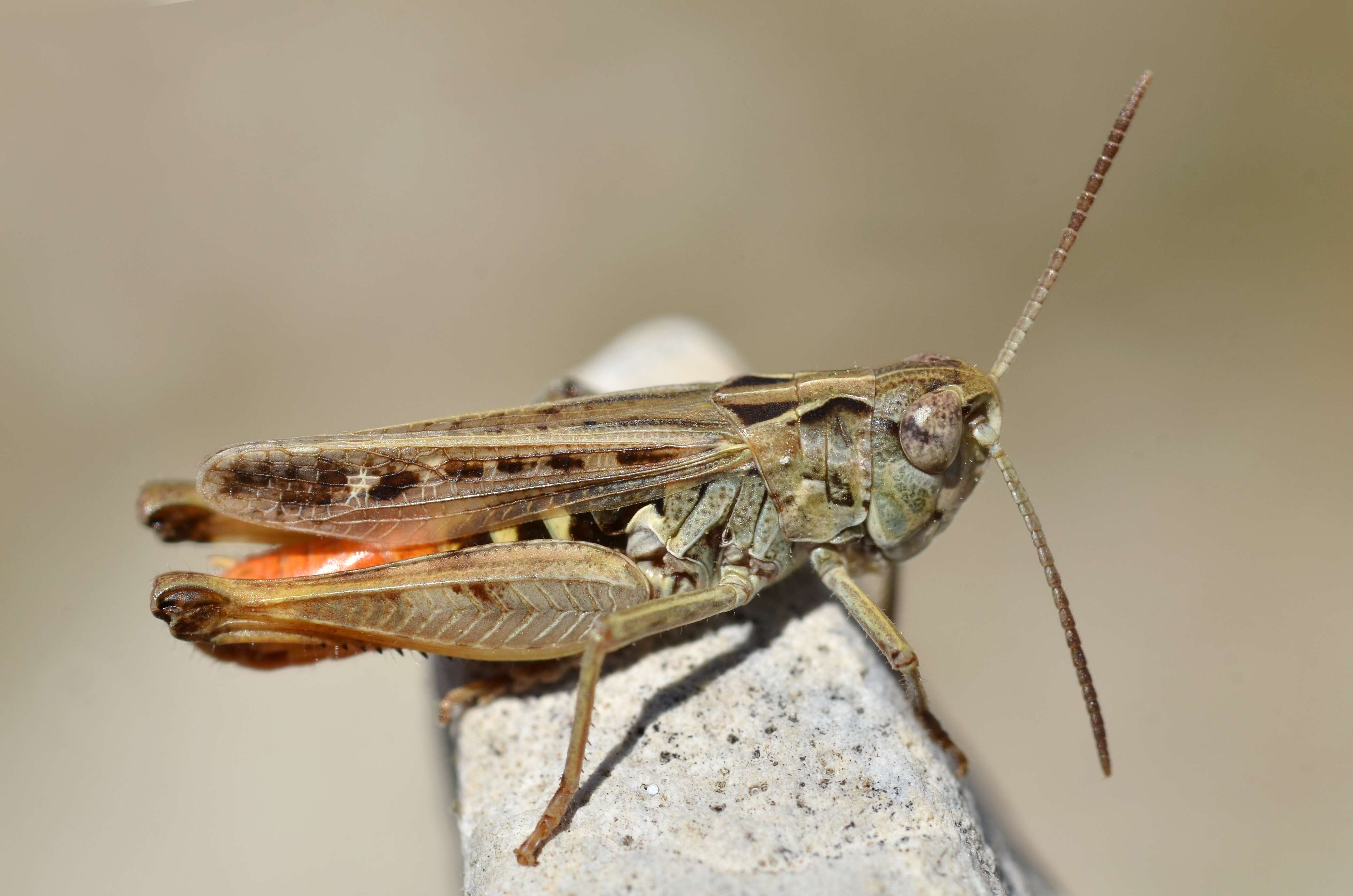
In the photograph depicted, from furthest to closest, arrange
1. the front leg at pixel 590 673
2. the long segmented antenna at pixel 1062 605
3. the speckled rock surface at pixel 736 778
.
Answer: the long segmented antenna at pixel 1062 605, the front leg at pixel 590 673, the speckled rock surface at pixel 736 778

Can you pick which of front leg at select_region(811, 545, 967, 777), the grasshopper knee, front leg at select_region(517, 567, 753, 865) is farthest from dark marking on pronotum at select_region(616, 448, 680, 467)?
the grasshopper knee

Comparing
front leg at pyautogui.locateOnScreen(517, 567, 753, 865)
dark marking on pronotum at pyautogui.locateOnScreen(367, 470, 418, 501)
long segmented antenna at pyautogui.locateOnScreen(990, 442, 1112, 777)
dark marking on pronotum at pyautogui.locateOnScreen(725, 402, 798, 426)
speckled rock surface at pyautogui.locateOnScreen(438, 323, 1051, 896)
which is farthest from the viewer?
dark marking on pronotum at pyautogui.locateOnScreen(725, 402, 798, 426)

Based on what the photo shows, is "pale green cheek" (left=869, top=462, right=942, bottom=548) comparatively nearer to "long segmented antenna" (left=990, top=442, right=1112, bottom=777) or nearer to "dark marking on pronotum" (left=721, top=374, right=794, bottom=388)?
"long segmented antenna" (left=990, top=442, right=1112, bottom=777)

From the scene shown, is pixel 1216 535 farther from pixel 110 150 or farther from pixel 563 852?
pixel 110 150

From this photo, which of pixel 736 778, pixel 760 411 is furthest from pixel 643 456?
pixel 736 778

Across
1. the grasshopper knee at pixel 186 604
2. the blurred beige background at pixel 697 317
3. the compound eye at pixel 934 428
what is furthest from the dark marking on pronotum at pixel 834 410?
the blurred beige background at pixel 697 317

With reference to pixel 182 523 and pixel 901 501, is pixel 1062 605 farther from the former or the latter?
pixel 182 523

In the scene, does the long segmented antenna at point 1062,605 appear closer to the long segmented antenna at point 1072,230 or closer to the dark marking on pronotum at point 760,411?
the long segmented antenna at point 1072,230
